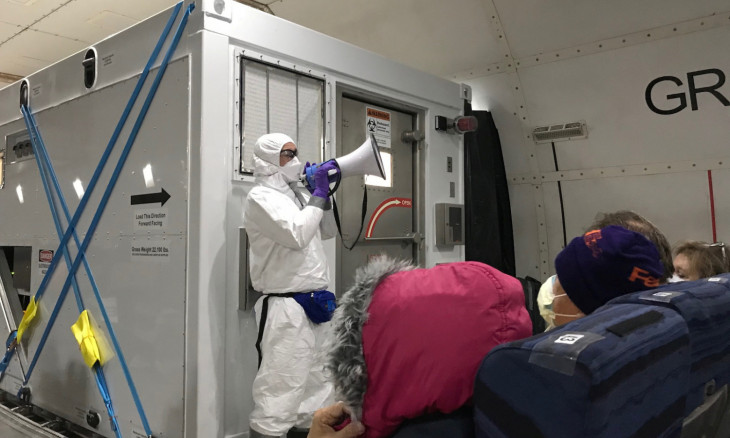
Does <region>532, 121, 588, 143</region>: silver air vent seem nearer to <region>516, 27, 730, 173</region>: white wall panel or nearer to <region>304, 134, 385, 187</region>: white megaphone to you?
<region>516, 27, 730, 173</region>: white wall panel

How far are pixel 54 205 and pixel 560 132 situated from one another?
12.7 feet

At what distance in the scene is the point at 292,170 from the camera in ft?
9.91

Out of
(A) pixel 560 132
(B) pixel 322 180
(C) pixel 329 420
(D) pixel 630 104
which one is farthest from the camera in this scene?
(A) pixel 560 132

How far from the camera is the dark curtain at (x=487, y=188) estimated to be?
475 cm

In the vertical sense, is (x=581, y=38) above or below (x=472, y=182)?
above

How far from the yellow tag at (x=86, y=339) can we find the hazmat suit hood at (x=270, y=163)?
4.82ft

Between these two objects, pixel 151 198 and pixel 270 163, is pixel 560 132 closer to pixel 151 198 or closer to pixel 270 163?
pixel 270 163

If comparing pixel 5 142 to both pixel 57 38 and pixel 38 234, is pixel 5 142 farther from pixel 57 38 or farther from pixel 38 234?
pixel 57 38

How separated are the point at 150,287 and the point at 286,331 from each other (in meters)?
0.85

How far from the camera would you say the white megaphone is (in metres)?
3.01

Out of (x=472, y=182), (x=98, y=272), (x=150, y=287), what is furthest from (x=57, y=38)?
(x=472, y=182)

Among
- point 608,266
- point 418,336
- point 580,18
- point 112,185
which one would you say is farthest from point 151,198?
point 580,18

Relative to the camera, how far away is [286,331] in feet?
9.24

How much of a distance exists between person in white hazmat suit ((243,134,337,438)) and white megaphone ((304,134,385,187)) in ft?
0.22
